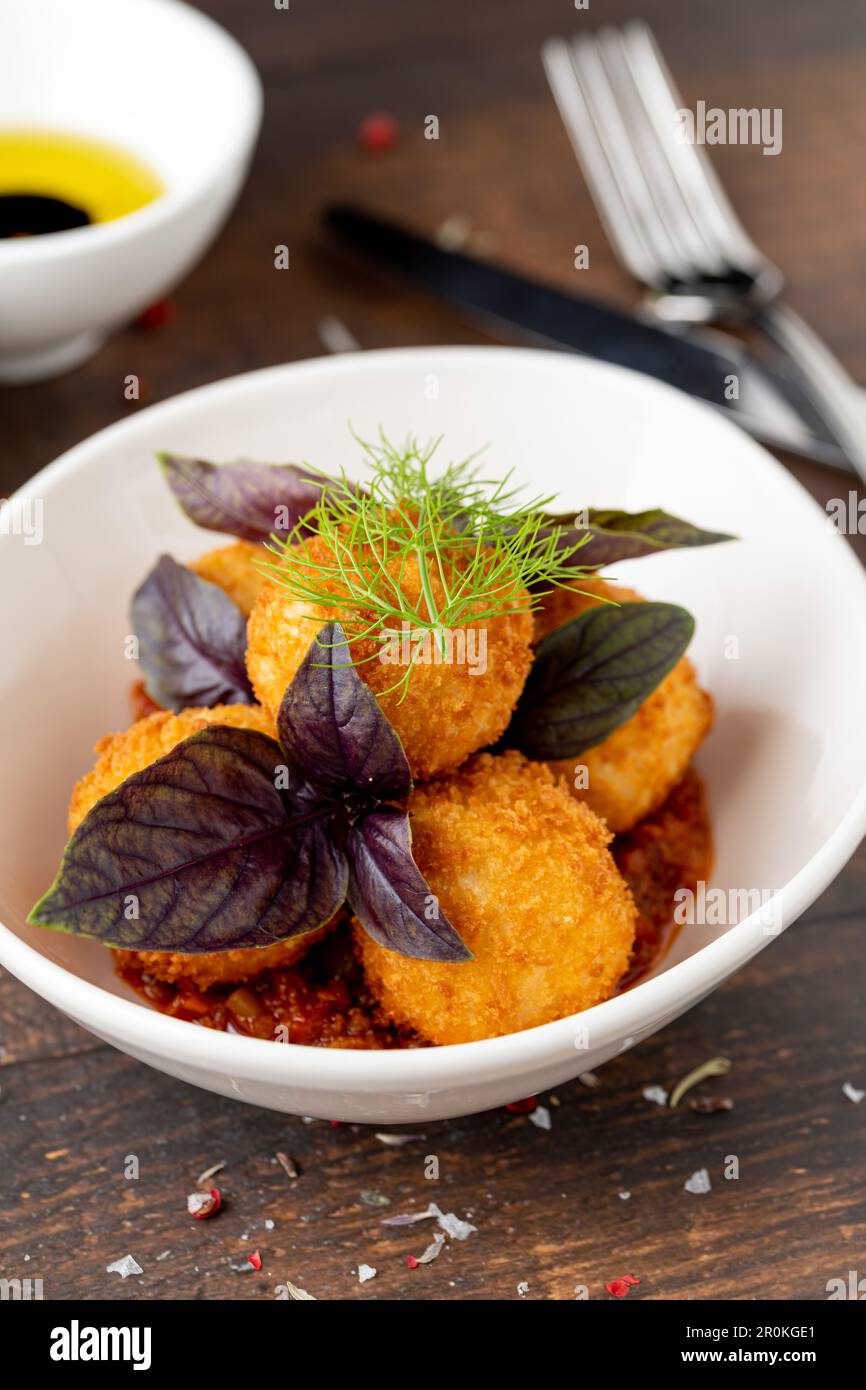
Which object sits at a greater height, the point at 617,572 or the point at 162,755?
the point at 617,572

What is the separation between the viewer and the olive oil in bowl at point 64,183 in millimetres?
2529

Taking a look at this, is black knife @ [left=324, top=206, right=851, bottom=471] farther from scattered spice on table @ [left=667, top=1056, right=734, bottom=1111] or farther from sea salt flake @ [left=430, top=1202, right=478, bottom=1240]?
sea salt flake @ [left=430, top=1202, right=478, bottom=1240]

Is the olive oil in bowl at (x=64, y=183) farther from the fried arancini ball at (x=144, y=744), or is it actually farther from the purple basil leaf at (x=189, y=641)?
the fried arancini ball at (x=144, y=744)

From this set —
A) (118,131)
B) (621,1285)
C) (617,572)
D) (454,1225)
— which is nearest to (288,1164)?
(454,1225)

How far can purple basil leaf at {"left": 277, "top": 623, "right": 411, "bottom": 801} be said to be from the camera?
135 cm

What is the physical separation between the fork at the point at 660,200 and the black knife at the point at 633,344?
0.32 feet

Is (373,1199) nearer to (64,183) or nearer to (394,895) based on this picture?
(394,895)

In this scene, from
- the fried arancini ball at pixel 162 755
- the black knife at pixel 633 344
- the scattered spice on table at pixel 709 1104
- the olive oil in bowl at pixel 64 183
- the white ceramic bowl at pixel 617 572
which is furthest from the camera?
the olive oil in bowl at pixel 64 183

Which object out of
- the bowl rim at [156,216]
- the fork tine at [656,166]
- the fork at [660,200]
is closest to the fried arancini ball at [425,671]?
the bowl rim at [156,216]

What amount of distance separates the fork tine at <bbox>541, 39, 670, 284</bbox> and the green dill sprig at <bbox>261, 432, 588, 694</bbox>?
1.33 metres

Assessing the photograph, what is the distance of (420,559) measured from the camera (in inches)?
56.9

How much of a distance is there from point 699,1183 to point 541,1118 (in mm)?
183
